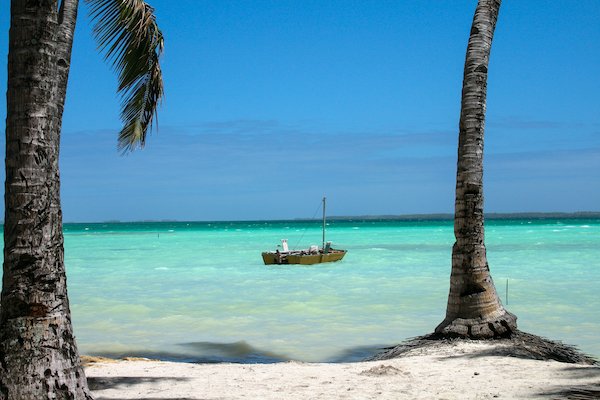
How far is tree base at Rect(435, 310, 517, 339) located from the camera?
910 centimetres

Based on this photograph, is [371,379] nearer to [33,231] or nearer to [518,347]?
[518,347]

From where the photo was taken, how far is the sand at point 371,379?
6504mm

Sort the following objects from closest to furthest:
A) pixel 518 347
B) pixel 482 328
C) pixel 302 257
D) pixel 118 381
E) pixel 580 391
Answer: pixel 580 391, pixel 118 381, pixel 518 347, pixel 482 328, pixel 302 257

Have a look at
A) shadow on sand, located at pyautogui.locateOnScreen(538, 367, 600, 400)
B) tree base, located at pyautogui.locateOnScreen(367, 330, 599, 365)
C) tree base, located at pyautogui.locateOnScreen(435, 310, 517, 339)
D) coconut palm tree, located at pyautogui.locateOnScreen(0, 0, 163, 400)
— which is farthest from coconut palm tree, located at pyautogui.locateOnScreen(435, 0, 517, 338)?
coconut palm tree, located at pyautogui.locateOnScreen(0, 0, 163, 400)

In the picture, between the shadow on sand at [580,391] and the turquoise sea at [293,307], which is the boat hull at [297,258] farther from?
the shadow on sand at [580,391]

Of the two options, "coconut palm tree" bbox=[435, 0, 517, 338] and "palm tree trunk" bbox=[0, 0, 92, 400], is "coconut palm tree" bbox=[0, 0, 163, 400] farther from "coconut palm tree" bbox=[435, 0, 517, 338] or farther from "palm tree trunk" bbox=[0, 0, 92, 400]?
"coconut palm tree" bbox=[435, 0, 517, 338]

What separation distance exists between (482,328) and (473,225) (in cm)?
133

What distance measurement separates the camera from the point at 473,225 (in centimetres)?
934

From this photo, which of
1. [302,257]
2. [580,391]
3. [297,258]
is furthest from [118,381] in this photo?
[297,258]

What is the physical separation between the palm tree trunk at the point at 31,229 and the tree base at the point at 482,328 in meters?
5.55

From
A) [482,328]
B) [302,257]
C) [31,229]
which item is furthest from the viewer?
[302,257]

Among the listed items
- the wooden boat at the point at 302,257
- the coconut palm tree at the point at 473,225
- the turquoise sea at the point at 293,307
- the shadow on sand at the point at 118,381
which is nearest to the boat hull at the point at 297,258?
the wooden boat at the point at 302,257

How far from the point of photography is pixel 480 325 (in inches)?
360

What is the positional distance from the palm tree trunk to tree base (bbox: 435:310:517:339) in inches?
218
